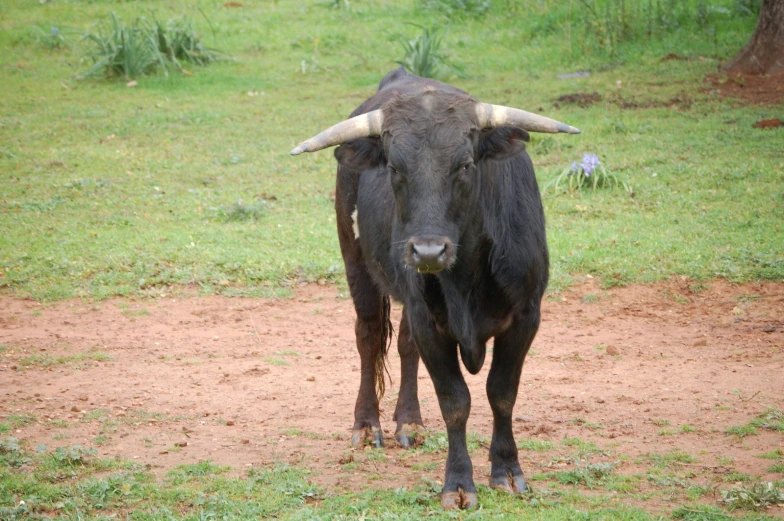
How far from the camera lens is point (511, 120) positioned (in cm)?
442

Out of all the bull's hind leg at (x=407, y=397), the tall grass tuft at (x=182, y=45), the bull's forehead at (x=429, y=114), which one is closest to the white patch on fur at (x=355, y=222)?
the bull's hind leg at (x=407, y=397)

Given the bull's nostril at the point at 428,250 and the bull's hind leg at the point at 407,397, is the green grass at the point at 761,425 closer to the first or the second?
the bull's hind leg at the point at 407,397

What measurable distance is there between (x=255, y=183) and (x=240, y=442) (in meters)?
5.67

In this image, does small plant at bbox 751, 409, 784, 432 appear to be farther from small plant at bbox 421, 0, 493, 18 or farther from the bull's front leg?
small plant at bbox 421, 0, 493, 18

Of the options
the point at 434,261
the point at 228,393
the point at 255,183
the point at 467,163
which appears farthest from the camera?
the point at 255,183

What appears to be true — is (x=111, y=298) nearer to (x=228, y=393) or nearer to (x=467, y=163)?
(x=228, y=393)

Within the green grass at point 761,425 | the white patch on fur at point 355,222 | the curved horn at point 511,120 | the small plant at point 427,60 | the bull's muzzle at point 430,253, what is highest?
the curved horn at point 511,120

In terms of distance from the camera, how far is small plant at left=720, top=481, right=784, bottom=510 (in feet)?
13.6

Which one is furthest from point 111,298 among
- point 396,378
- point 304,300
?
point 396,378

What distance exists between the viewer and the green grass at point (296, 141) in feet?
27.0

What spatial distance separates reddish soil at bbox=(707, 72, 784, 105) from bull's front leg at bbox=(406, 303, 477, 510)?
337 inches

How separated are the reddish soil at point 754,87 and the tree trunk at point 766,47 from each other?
0.38ft

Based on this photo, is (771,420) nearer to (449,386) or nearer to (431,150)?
(449,386)

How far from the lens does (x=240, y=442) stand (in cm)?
532
